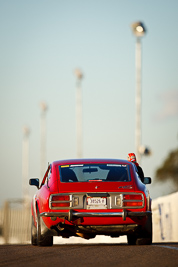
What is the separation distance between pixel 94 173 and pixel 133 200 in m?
1.06

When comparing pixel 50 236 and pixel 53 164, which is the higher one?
pixel 53 164

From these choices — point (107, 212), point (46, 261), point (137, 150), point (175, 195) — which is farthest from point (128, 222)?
point (137, 150)

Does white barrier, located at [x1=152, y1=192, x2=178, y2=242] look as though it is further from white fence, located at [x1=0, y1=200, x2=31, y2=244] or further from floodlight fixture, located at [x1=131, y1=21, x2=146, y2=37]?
white fence, located at [x1=0, y1=200, x2=31, y2=244]

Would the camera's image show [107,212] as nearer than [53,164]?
Yes

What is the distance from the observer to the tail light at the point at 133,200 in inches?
537

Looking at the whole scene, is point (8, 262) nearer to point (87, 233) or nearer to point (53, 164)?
point (87, 233)

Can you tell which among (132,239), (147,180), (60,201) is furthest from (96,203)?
(147,180)

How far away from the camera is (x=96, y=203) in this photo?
44.4 feet

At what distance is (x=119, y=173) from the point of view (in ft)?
47.0

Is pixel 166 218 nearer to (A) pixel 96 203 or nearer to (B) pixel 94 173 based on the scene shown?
(B) pixel 94 173

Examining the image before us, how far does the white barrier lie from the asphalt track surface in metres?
6.34

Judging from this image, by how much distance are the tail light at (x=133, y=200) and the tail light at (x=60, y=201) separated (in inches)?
37.6

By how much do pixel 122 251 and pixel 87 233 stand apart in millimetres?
1599

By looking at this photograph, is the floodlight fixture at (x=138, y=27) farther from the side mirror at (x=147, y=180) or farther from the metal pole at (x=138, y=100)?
the side mirror at (x=147, y=180)
